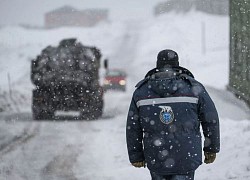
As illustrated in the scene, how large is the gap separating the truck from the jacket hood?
13706 millimetres

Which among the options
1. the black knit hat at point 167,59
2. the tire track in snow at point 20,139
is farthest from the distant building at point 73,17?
the black knit hat at point 167,59

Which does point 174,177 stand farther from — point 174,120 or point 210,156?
point 174,120

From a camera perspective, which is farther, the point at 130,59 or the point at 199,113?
the point at 130,59

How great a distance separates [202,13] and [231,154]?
287ft

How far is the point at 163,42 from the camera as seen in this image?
7712 centimetres

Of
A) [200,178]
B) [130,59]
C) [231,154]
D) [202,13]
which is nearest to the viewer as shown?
[200,178]

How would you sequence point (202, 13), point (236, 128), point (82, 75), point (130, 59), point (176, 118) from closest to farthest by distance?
point (176, 118)
point (236, 128)
point (82, 75)
point (130, 59)
point (202, 13)

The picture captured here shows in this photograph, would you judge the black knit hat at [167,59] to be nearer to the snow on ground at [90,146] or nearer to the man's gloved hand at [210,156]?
the man's gloved hand at [210,156]

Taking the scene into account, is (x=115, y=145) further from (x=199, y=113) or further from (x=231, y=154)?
(x=199, y=113)

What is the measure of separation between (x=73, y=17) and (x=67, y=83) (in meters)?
94.3

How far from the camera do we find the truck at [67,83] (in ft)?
60.4

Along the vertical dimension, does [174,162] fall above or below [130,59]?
above

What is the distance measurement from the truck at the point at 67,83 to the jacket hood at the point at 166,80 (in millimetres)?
13706

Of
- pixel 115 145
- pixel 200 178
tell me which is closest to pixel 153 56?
pixel 115 145
